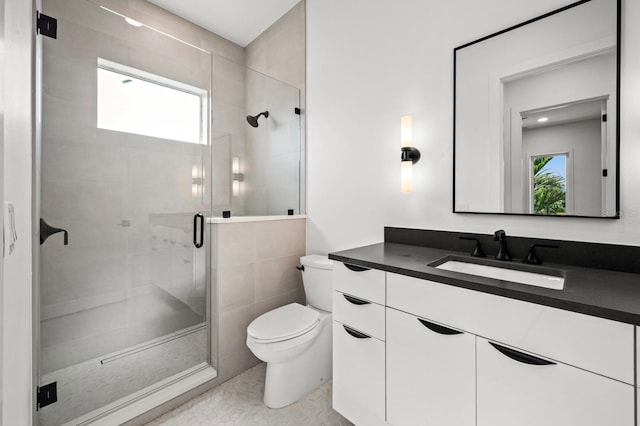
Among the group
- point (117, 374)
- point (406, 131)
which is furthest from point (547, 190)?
point (117, 374)

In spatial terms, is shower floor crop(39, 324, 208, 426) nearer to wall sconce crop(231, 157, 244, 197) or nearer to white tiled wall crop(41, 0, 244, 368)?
white tiled wall crop(41, 0, 244, 368)

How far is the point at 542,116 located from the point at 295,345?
174 cm

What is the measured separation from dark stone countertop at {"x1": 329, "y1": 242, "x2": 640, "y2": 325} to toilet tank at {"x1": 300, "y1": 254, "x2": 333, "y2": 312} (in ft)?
1.90

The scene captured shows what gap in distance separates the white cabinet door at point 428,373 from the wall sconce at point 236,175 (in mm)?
1573

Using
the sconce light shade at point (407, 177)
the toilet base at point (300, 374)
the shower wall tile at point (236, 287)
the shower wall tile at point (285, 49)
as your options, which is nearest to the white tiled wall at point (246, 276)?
the shower wall tile at point (236, 287)

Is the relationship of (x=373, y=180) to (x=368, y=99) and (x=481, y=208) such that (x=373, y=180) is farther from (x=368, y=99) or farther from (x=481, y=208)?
(x=481, y=208)

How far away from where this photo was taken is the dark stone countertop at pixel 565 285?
2.44 ft

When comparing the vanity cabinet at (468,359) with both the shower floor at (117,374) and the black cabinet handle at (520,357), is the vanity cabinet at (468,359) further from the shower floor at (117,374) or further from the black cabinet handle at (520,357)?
the shower floor at (117,374)

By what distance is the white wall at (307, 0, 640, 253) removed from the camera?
1.14 meters

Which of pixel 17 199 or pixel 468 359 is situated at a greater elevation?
pixel 17 199

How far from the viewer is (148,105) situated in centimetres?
188

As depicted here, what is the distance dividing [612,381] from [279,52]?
3.08m

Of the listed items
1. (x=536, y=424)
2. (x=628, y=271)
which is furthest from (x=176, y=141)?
(x=628, y=271)

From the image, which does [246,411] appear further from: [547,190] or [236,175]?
[547,190]
